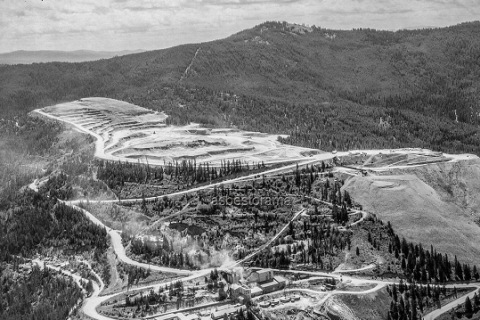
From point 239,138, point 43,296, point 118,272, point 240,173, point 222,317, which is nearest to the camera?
point 222,317

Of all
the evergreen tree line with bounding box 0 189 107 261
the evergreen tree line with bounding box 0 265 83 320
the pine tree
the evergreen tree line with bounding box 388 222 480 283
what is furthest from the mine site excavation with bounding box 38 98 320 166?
the pine tree

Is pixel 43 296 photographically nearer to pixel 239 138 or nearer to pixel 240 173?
pixel 240 173

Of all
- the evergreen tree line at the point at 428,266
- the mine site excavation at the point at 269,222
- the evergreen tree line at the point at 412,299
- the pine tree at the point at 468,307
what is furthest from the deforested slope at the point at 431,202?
the pine tree at the point at 468,307

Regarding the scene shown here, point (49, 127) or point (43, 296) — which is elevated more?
point (49, 127)

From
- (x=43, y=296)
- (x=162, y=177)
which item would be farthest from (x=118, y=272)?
(x=162, y=177)

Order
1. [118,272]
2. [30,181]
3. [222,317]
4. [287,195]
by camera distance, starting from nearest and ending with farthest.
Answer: [222,317], [118,272], [287,195], [30,181]

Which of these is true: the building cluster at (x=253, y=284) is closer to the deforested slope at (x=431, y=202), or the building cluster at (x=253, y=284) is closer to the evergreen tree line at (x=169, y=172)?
the deforested slope at (x=431, y=202)

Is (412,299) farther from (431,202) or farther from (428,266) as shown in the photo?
(431,202)

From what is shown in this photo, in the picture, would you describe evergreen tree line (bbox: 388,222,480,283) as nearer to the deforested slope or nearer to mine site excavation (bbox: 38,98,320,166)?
the deforested slope
